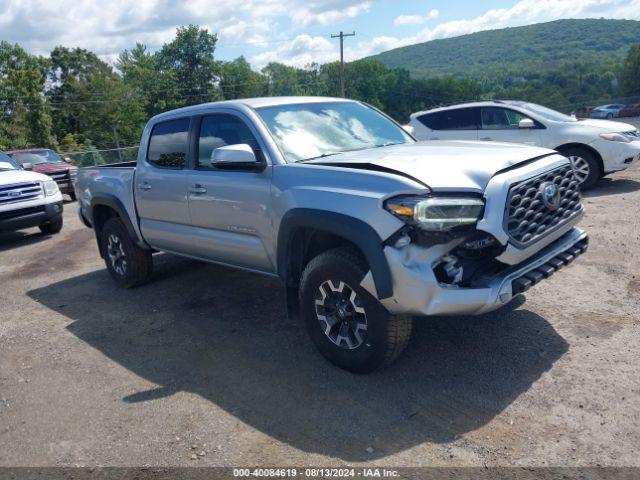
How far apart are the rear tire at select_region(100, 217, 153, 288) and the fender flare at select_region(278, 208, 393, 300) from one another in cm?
278

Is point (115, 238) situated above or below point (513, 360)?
above

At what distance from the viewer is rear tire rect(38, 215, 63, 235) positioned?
1020 cm

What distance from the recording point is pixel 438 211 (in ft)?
10.6

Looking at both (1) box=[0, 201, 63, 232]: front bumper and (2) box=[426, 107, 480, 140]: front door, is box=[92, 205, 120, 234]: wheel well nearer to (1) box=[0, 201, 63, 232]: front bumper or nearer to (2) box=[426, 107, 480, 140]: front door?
(1) box=[0, 201, 63, 232]: front bumper

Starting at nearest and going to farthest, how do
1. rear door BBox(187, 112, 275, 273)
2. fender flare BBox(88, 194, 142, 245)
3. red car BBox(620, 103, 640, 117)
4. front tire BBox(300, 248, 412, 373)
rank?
front tire BBox(300, 248, 412, 373) < rear door BBox(187, 112, 275, 273) < fender flare BBox(88, 194, 142, 245) < red car BBox(620, 103, 640, 117)

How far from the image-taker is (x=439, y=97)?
91.8 m

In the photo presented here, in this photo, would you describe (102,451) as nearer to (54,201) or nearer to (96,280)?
(96,280)

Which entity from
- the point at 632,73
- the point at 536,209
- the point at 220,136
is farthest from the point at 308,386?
the point at 632,73

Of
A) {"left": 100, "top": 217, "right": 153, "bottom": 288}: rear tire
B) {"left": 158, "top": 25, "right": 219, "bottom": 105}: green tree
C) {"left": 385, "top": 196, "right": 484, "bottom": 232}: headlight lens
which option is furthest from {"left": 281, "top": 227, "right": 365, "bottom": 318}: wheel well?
{"left": 158, "top": 25, "right": 219, "bottom": 105}: green tree

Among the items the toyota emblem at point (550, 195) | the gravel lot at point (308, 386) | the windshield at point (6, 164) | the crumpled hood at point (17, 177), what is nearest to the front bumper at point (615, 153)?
the gravel lot at point (308, 386)

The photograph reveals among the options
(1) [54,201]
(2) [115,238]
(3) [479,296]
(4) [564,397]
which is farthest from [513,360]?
(1) [54,201]

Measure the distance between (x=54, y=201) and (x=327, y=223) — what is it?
311 inches

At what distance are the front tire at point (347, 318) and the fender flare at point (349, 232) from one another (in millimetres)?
157

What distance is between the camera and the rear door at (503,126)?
9.89 metres
